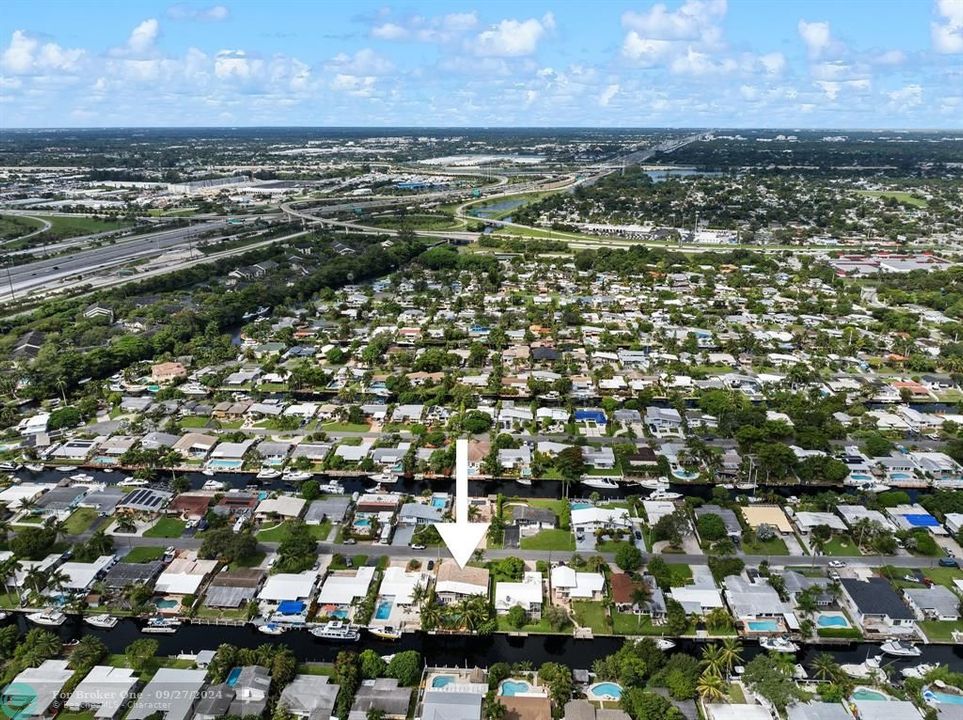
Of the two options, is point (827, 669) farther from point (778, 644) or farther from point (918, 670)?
point (918, 670)

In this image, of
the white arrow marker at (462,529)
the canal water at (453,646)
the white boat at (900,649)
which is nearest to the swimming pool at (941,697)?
the canal water at (453,646)

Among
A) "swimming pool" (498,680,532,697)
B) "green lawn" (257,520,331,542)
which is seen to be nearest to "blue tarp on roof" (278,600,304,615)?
"green lawn" (257,520,331,542)

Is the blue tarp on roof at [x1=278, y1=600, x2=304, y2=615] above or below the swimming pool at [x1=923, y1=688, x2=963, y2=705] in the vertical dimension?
above

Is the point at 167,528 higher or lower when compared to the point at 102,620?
higher

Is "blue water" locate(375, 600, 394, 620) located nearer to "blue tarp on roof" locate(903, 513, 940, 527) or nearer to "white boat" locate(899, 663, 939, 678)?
"white boat" locate(899, 663, 939, 678)

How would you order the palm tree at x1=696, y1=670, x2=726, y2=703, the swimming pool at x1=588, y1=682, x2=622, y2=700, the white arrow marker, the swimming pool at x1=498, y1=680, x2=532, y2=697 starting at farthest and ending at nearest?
the swimming pool at x1=498, y1=680, x2=532, y2=697 → the swimming pool at x1=588, y1=682, x2=622, y2=700 → the palm tree at x1=696, y1=670, x2=726, y2=703 → the white arrow marker

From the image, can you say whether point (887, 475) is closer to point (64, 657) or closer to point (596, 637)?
point (596, 637)

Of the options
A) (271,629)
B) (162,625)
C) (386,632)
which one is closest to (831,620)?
(386,632)
